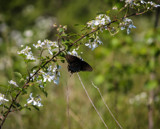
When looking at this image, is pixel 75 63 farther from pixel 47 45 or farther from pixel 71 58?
pixel 47 45

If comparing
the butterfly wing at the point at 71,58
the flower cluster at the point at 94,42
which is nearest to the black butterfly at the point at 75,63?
the butterfly wing at the point at 71,58

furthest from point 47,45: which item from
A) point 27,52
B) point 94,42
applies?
point 94,42

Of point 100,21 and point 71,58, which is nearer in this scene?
point 100,21

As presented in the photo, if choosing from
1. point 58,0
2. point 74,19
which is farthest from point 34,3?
point 74,19

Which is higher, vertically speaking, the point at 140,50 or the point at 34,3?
the point at 34,3

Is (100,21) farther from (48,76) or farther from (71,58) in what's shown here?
(48,76)

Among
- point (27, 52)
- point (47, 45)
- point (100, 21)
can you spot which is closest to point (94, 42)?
point (100, 21)

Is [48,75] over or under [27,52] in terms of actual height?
under

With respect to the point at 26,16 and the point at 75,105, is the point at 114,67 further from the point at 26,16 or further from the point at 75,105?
the point at 26,16

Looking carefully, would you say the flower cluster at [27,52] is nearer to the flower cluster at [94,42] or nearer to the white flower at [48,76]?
the white flower at [48,76]
